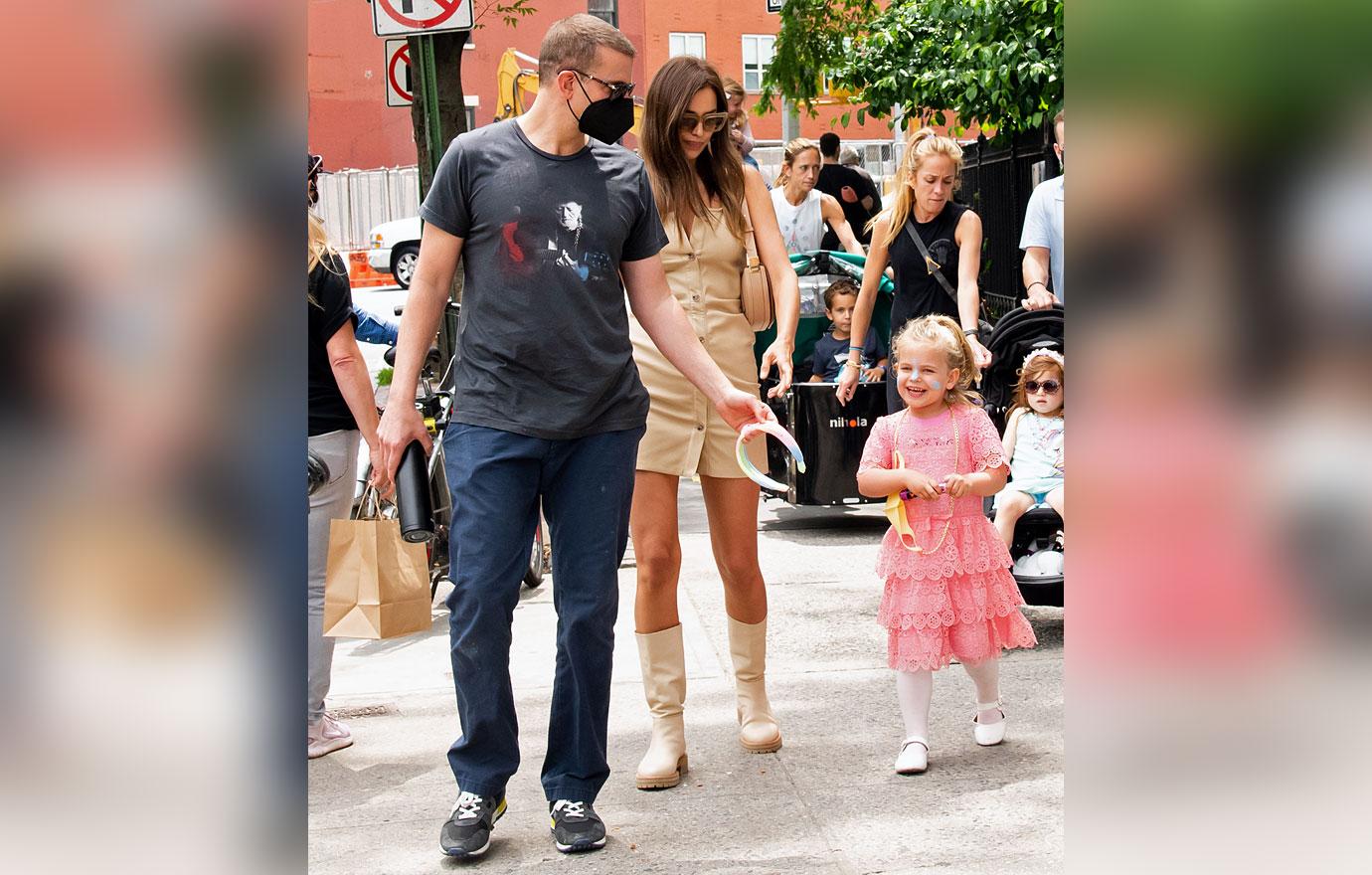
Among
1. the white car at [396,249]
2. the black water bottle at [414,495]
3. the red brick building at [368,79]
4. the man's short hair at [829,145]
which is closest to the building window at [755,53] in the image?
the red brick building at [368,79]

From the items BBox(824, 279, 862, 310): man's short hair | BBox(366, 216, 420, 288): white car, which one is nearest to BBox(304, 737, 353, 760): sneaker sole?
BBox(824, 279, 862, 310): man's short hair

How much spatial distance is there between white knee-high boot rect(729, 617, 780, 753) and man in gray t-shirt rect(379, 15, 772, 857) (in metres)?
0.88

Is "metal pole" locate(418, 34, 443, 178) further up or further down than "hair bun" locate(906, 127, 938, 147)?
further up

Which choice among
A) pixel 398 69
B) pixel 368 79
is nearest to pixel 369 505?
pixel 398 69

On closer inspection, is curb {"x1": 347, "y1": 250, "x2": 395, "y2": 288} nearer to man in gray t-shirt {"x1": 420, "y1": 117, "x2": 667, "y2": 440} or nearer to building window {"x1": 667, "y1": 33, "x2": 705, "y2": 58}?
building window {"x1": 667, "y1": 33, "x2": 705, "y2": 58}

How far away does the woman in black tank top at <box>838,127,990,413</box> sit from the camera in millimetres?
6531

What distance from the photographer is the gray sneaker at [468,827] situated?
13.2 feet

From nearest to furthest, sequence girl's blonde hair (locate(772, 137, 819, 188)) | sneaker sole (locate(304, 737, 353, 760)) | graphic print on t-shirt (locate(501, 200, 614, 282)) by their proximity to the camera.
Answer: graphic print on t-shirt (locate(501, 200, 614, 282)) < sneaker sole (locate(304, 737, 353, 760)) < girl's blonde hair (locate(772, 137, 819, 188))

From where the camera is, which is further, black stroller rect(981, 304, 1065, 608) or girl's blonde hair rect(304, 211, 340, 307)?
black stroller rect(981, 304, 1065, 608)

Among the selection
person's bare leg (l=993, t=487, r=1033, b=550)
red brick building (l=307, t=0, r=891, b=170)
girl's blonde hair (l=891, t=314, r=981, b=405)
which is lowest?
person's bare leg (l=993, t=487, r=1033, b=550)

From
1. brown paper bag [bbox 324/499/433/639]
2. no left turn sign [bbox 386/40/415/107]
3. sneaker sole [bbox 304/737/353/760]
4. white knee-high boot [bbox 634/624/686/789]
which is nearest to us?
brown paper bag [bbox 324/499/433/639]
